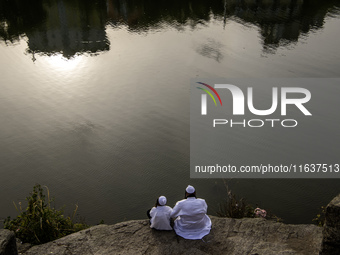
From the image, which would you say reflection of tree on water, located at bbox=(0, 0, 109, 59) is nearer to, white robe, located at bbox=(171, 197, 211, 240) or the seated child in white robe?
the seated child in white robe

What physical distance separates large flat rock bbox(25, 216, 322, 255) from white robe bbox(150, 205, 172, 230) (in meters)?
0.13

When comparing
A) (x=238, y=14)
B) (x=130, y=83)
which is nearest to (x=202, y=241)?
(x=130, y=83)

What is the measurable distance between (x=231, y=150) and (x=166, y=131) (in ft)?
7.89

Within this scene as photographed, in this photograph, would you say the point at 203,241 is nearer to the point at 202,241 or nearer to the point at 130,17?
the point at 202,241

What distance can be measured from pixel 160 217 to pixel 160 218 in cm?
2

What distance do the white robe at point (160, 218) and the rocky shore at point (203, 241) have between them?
128 millimetres

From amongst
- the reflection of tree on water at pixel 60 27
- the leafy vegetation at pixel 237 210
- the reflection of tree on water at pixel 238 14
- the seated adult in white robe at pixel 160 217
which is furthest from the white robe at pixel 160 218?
the reflection of tree on water at pixel 238 14

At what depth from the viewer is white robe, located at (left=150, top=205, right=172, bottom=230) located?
26.0ft

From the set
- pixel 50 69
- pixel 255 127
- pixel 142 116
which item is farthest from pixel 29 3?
pixel 255 127

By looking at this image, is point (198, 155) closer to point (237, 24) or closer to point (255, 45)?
point (255, 45)

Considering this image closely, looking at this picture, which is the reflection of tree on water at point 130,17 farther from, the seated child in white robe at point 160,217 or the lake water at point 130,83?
the seated child in white robe at point 160,217

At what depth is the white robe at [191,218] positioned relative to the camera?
7875 millimetres

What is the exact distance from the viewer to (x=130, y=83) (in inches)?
688

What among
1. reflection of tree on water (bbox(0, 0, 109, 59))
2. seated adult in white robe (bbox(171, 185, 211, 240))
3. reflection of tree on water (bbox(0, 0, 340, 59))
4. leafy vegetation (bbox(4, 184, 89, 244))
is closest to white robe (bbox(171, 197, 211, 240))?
seated adult in white robe (bbox(171, 185, 211, 240))
